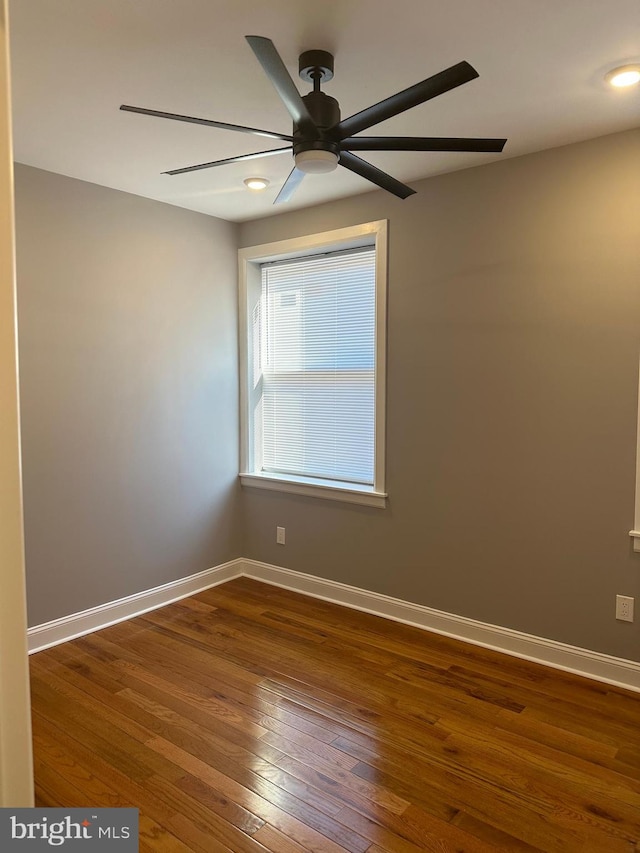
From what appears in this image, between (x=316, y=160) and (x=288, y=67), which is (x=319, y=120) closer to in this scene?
(x=316, y=160)

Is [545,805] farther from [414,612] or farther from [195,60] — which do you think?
[195,60]

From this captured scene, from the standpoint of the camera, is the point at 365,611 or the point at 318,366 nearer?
the point at 365,611

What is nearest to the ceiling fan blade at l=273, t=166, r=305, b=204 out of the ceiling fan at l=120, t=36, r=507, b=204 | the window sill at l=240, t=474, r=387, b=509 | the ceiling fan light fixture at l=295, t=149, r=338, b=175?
the ceiling fan at l=120, t=36, r=507, b=204

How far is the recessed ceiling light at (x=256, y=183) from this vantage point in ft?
10.5

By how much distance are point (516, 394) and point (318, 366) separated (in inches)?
56.8

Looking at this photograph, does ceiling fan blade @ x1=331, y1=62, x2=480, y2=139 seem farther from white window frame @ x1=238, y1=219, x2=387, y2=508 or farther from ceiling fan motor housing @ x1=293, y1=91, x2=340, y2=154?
white window frame @ x1=238, y1=219, x2=387, y2=508

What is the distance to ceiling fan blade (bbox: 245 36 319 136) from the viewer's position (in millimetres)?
1435

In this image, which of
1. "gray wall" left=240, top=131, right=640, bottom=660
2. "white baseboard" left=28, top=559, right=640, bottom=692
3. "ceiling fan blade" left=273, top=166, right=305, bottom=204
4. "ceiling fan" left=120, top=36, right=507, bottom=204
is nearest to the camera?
"ceiling fan" left=120, top=36, right=507, bottom=204

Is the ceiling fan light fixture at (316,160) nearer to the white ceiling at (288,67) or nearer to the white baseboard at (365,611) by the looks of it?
the white ceiling at (288,67)

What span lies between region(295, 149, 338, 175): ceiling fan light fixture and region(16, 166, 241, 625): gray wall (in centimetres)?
176

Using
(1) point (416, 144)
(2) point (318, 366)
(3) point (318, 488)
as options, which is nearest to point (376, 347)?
(2) point (318, 366)

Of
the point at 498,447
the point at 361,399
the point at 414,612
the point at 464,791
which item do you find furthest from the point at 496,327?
the point at 464,791

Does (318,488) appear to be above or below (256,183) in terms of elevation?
below

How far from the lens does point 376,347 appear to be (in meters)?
3.49
